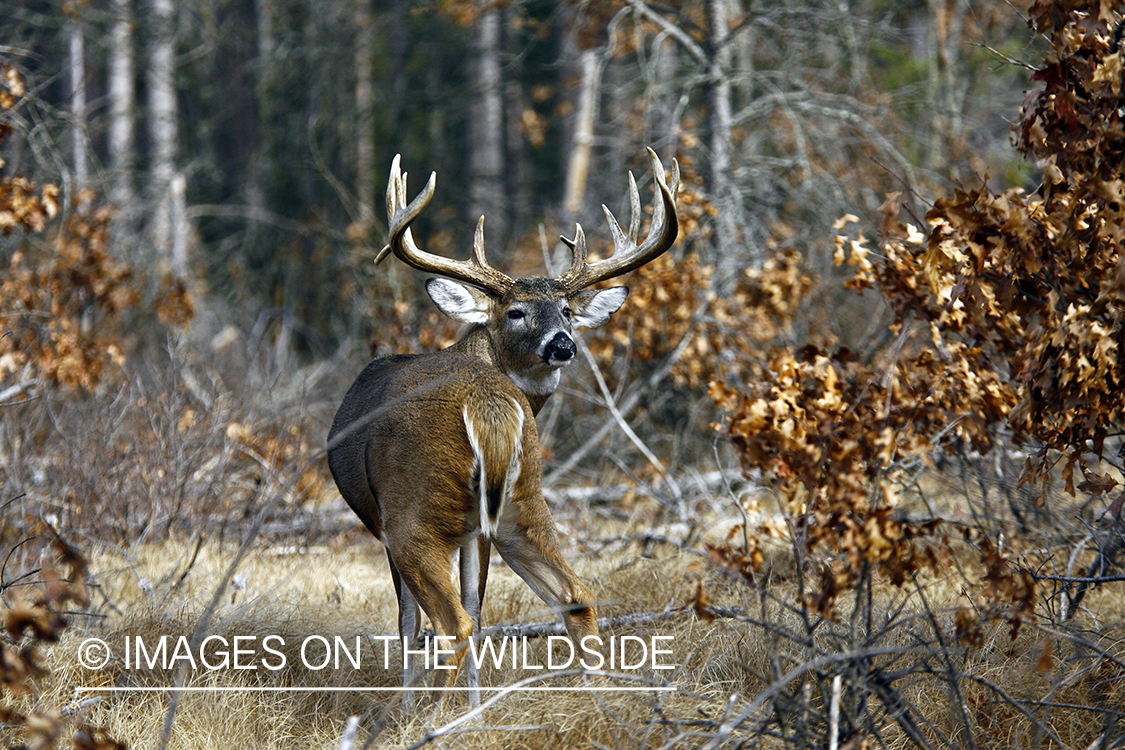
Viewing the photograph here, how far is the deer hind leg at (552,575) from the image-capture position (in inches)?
145

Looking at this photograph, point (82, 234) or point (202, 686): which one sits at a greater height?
point (82, 234)

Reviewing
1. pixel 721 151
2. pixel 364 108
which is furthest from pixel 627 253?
pixel 364 108

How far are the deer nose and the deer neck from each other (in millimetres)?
241

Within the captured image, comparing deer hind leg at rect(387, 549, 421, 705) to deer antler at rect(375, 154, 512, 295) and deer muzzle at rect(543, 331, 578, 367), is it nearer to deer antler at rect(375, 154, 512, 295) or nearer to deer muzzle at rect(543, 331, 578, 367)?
deer muzzle at rect(543, 331, 578, 367)

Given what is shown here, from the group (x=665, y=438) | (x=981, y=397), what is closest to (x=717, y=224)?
(x=665, y=438)

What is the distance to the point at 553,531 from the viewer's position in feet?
12.4

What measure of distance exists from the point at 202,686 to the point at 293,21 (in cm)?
1806

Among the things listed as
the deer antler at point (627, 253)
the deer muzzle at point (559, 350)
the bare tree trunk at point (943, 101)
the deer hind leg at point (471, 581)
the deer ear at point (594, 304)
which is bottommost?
the deer hind leg at point (471, 581)

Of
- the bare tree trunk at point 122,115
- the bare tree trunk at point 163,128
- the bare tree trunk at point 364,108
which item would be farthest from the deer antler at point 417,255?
the bare tree trunk at point 364,108

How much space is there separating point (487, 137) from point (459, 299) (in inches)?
466

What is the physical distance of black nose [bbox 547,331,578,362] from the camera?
4625 mm

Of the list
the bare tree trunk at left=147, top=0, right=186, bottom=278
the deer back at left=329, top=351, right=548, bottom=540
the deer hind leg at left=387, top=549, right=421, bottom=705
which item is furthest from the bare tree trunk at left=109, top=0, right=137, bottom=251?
the deer back at left=329, top=351, right=548, bottom=540

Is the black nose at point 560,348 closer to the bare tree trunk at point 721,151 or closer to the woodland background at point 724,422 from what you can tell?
the woodland background at point 724,422

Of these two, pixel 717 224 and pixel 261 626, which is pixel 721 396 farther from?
pixel 717 224
